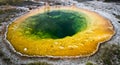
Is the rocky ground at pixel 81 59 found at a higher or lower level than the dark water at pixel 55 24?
lower

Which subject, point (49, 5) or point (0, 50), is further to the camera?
point (49, 5)

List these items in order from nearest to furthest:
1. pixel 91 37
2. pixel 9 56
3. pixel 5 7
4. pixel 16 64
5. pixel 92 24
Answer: pixel 16 64 < pixel 9 56 < pixel 91 37 < pixel 92 24 < pixel 5 7

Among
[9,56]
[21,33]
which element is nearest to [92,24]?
[21,33]

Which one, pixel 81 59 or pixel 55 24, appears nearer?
pixel 81 59

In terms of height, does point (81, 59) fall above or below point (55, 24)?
below

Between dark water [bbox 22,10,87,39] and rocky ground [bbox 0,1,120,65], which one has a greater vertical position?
dark water [bbox 22,10,87,39]

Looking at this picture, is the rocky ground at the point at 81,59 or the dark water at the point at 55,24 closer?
the rocky ground at the point at 81,59

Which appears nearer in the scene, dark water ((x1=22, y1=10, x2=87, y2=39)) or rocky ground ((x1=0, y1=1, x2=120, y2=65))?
rocky ground ((x1=0, y1=1, x2=120, y2=65))

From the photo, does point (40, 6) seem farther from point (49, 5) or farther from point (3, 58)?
point (3, 58)
